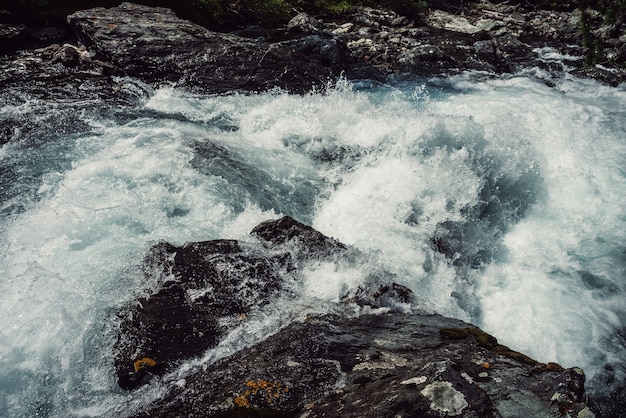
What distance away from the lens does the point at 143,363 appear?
3.55m

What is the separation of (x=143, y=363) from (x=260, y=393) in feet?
3.78

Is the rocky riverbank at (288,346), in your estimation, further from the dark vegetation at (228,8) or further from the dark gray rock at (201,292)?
the dark vegetation at (228,8)

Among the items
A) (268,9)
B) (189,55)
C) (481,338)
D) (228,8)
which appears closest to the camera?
(481,338)

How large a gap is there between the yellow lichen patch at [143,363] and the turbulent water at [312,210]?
0.20m

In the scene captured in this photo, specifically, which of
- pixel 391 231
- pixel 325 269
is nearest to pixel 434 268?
pixel 391 231

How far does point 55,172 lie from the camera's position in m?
6.71

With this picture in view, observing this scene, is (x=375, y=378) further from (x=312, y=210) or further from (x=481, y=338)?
(x=312, y=210)

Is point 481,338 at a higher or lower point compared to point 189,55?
lower

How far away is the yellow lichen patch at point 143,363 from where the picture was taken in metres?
3.53

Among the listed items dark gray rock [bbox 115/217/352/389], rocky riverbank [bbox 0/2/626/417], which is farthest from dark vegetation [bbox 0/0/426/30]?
dark gray rock [bbox 115/217/352/389]

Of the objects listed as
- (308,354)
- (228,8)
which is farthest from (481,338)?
(228,8)

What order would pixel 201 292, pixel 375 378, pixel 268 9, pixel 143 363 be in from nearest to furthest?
pixel 375 378
pixel 143 363
pixel 201 292
pixel 268 9

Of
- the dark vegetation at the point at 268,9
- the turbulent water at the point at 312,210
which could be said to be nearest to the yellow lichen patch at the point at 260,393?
the turbulent water at the point at 312,210

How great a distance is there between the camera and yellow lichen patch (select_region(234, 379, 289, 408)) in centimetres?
301
